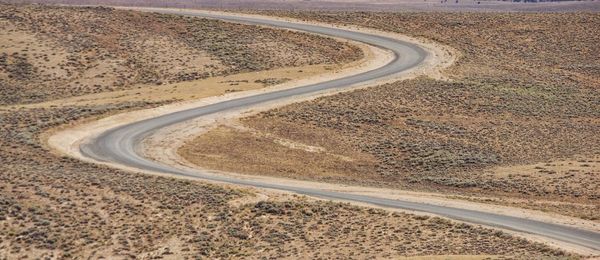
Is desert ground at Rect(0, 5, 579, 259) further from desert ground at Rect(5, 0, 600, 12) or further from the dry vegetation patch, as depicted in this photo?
desert ground at Rect(5, 0, 600, 12)

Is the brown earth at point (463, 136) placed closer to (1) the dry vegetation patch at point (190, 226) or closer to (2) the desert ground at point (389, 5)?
(1) the dry vegetation patch at point (190, 226)

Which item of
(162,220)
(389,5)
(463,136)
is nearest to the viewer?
(162,220)

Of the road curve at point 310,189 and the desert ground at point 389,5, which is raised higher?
the road curve at point 310,189

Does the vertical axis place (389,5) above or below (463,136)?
below

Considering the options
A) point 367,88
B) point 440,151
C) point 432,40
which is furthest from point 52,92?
point 432,40

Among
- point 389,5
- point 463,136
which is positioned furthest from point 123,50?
point 389,5

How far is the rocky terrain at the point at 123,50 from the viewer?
74.7m

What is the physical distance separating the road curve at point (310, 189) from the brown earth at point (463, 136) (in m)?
3.10

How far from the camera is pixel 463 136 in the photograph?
6412 centimetres

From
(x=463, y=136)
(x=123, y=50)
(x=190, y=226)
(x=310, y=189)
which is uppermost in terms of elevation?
(x=123, y=50)

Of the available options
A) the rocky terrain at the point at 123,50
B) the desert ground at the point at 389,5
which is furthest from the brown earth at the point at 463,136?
the desert ground at the point at 389,5

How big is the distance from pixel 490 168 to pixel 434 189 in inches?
227

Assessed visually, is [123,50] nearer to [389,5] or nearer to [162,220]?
[162,220]

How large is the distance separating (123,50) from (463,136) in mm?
31295
